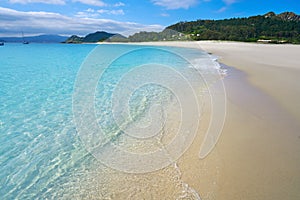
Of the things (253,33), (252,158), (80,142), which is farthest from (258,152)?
(253,33)

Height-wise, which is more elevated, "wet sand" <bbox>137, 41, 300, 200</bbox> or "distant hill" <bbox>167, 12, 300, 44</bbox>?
"distant hill" <bbox>167, 12, 300, 44</bbox>

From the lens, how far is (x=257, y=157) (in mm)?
3686

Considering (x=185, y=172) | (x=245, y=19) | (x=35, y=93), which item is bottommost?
(x=35, y=93)

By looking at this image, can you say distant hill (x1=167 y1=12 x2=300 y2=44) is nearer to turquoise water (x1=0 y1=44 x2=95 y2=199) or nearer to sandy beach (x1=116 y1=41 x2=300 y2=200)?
sandy beach (x1=116 y1=41 x2=300 y2=200)

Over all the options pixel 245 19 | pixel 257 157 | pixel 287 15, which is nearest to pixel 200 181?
pixel 257 157

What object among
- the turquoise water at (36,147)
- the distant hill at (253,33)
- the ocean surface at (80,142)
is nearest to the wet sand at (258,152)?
the ocean surface at (80,142)

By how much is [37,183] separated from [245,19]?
415 feet

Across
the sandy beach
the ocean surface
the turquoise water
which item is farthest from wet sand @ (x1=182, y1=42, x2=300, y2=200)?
the turquoise water

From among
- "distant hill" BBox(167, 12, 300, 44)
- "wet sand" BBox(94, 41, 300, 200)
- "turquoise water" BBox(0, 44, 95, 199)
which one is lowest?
"turquoise water" BBox(0, 44, 95, 199)

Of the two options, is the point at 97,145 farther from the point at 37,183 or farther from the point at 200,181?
the point at 200,181

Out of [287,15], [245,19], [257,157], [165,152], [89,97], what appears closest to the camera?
[257,157]

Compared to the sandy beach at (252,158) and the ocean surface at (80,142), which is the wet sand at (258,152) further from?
the ocean surface at (80,142)

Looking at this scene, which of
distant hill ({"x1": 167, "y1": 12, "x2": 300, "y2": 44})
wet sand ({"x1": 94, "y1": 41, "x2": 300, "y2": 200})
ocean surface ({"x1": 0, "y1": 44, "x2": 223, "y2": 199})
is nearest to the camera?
wet sand ({"x1": 94, "y1": 41, "x2": 300, "y2": 200})

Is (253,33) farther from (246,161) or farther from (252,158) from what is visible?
(246,161)
